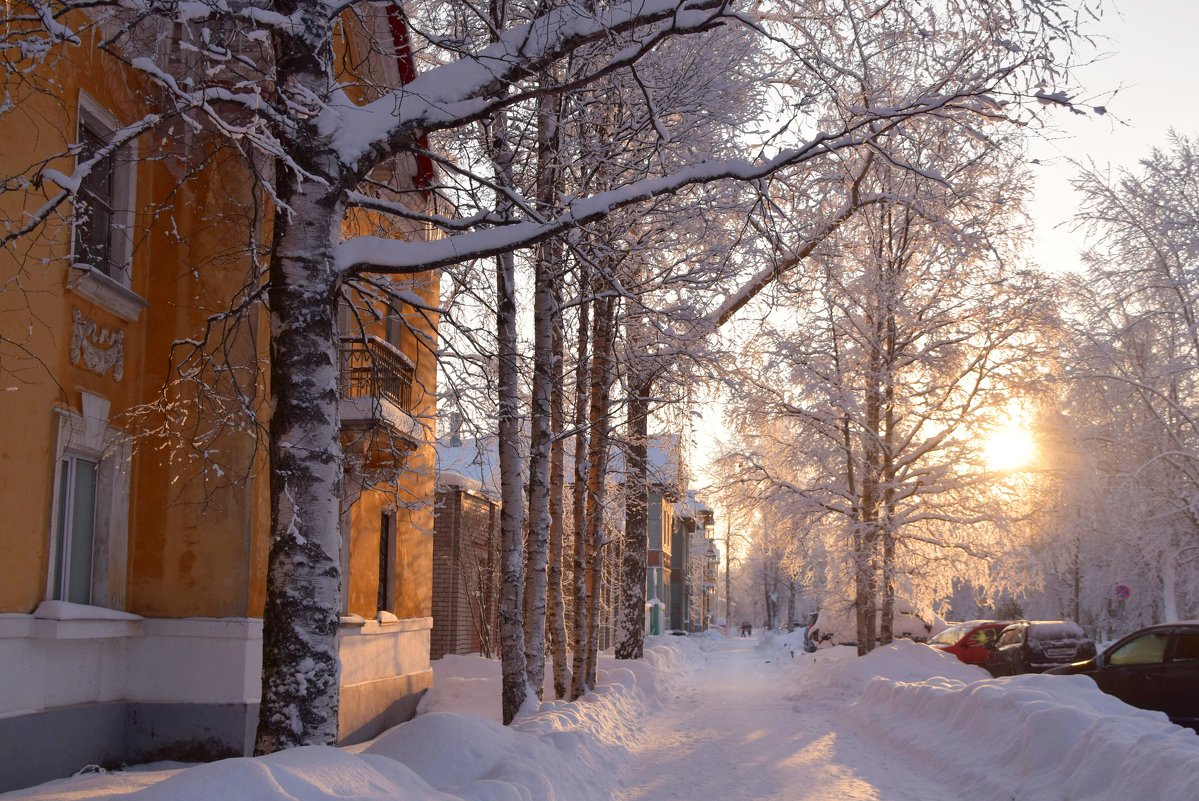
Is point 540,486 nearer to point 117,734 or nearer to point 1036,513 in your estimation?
point 117,734

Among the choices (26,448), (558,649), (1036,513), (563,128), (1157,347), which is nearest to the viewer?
(26,448)

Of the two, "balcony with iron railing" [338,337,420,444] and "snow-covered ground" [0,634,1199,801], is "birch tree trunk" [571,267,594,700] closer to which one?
"snow-covered ground" [0,634,1199,801]

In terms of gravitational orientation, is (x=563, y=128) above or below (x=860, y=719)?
above

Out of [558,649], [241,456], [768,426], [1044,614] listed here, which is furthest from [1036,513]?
[1044,614]

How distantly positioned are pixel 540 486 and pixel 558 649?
3.26 meters

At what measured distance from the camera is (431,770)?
6.94 metres

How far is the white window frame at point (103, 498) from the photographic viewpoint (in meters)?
9.93

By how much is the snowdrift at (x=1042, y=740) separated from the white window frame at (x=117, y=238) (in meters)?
9.66

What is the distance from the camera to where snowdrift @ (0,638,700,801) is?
4.42 metres

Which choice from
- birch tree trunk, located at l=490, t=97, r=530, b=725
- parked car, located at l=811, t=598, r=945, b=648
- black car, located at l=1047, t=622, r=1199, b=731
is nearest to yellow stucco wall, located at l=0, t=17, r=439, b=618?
birch tree trunk, located at l=490, t=97, r=530, b=725

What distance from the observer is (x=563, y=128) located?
1262cm

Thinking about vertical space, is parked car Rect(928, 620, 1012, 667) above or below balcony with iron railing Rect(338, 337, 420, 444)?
below

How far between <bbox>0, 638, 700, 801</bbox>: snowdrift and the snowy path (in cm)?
57

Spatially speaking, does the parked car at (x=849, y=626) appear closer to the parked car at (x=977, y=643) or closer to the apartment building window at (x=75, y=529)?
the parked car at (x=977, y=643)
